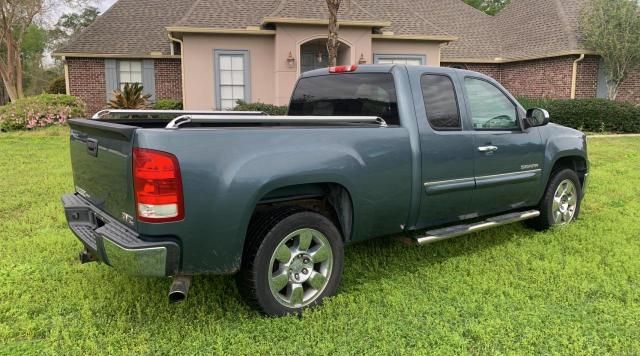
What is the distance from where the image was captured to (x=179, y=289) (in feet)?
10.5

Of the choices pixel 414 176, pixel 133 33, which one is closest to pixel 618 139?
pixel 414 176

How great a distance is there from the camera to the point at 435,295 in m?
4.00

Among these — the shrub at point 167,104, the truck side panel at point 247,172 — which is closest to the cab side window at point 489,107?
the truck side panel at point 247,172

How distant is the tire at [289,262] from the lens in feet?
11.4

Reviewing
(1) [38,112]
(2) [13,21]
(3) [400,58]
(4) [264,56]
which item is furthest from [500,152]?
(2) [13,21]

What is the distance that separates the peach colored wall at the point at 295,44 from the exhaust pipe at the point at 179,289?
1321cm

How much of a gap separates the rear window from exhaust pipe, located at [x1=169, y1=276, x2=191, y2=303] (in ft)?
6.93

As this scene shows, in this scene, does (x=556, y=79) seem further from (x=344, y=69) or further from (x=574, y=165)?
(x=344, y=69)

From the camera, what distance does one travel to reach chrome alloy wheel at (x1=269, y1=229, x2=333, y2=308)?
3.58 metres

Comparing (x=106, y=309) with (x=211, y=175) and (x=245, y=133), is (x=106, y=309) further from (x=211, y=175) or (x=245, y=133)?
(x=245, y=133)

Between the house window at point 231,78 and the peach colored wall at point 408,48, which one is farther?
the peach colored wall at point 408,48

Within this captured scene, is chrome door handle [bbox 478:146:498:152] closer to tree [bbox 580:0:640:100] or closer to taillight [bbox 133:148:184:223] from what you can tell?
taillight [bbox 133:148:184:223]

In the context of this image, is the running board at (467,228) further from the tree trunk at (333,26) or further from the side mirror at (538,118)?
the tree trunk at (333,26)

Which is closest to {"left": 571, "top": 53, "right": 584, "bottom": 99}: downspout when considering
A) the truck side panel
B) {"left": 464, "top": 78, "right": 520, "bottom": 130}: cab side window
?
{"left": 464, "top": 78, "right": 520, "bottom": 130}: cab side window
